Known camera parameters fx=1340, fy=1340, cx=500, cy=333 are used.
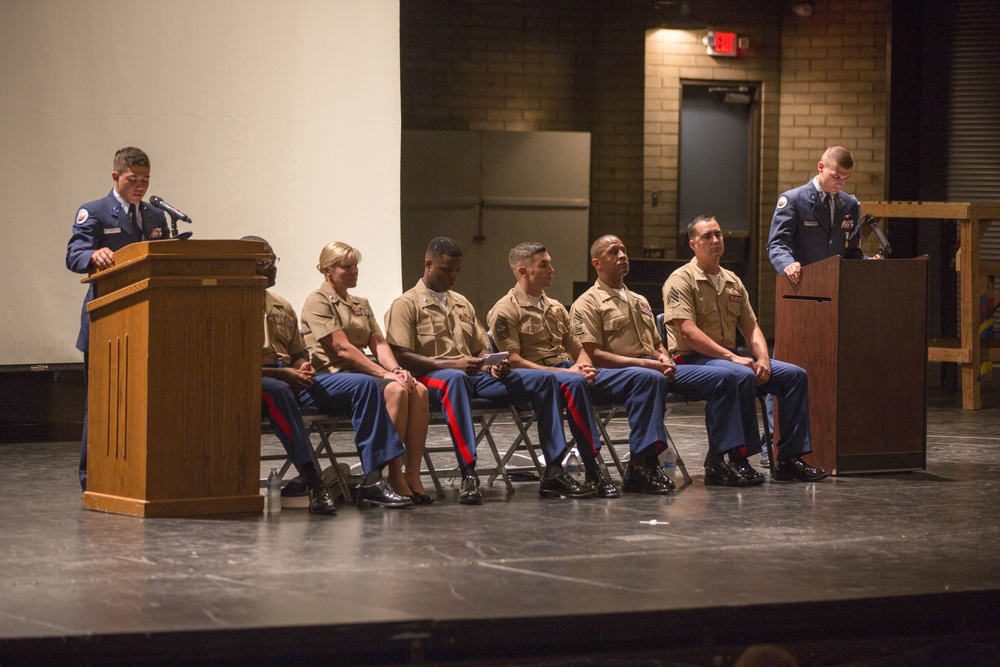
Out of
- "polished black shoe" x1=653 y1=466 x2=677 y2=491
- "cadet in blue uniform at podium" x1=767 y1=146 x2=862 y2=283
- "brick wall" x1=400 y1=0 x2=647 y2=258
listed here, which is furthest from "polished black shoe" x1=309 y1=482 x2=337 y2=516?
"brick wall" x1=400 y1=0 x2=647 y2=258

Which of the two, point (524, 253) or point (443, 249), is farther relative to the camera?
point (524, 253)

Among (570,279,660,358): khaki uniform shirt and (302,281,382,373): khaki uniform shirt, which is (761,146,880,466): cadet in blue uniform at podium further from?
(302,281,382,373): khaki uniform shirt

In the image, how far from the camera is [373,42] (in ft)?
23.7

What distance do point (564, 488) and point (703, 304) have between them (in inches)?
46.0

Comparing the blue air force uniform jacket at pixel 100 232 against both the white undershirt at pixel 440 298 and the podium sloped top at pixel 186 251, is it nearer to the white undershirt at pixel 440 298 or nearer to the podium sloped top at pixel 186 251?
the podium sloped top at pixel 186 251

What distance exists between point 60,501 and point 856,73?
24.9 feet

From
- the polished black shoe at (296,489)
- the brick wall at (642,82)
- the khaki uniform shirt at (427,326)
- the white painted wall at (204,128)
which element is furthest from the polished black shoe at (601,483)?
the brick wall at (642,82)

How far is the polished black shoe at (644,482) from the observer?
5.54 m

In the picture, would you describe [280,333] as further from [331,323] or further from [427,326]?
[427,326]

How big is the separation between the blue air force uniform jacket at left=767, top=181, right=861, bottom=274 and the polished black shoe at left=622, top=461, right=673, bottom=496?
1.42 metres

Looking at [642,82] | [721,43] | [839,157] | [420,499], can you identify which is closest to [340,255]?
[420,499]

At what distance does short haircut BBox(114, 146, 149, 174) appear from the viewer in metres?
5.35

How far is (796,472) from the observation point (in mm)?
5883

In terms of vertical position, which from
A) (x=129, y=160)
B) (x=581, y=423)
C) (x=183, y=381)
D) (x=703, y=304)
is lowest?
(x=581, y=423)
